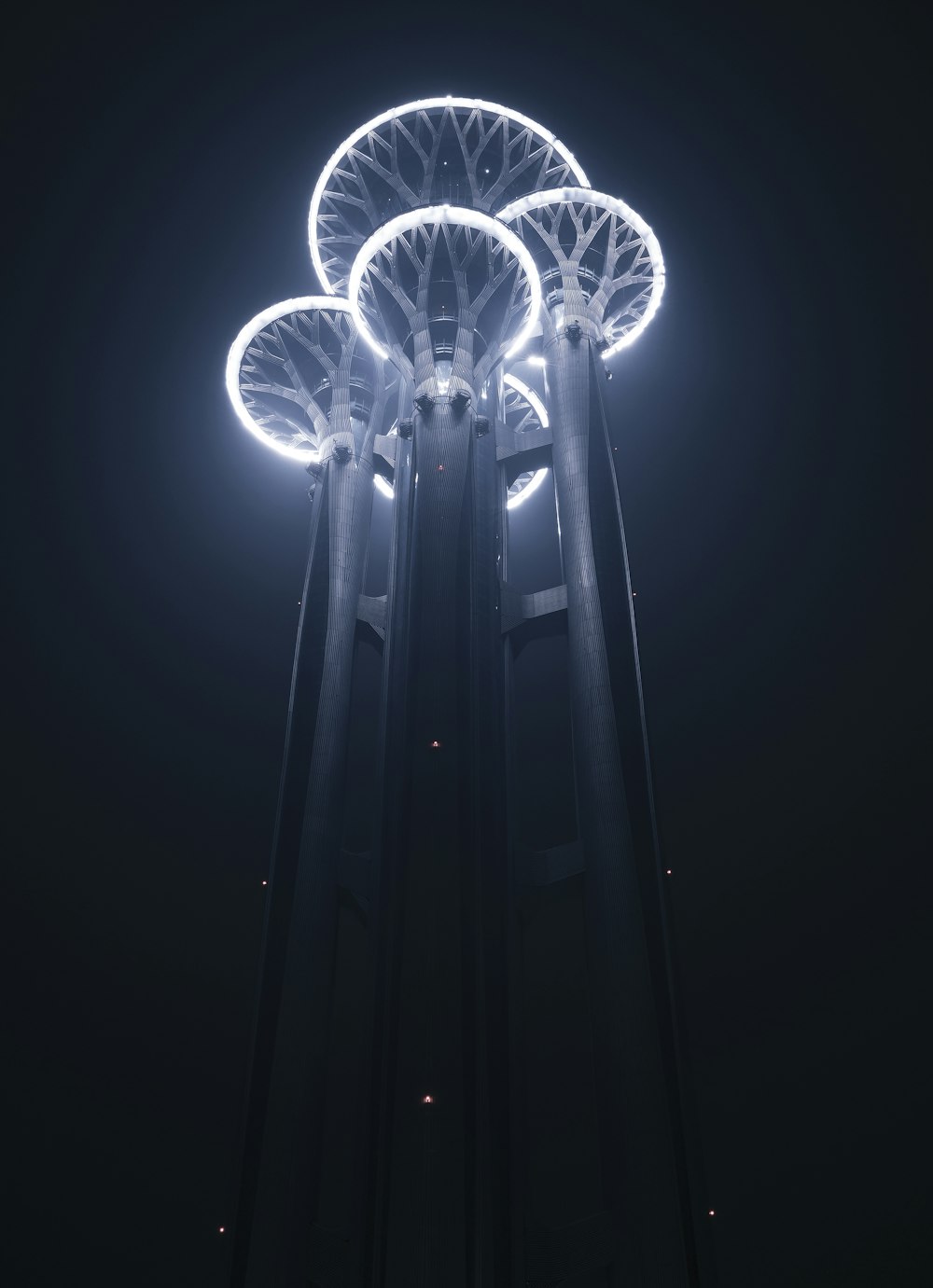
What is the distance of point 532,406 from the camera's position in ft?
145

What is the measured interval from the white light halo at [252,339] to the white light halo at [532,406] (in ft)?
26.3

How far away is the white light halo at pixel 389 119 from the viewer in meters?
39.9

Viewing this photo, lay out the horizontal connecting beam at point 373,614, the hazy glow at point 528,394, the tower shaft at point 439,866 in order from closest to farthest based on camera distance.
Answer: the tower shaft at point 439,866
the horizontal connecting beam at point 373,614
the hazy glow at point 528,394

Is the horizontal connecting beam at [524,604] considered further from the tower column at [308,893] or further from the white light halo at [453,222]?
the white light halo at [453,222]

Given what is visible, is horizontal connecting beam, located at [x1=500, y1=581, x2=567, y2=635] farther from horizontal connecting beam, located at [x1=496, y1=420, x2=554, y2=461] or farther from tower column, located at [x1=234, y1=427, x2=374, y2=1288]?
horizontal connecting beam, located at [x1=496, y1=420, x2=554, y2=461]

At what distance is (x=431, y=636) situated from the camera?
28.1 metres

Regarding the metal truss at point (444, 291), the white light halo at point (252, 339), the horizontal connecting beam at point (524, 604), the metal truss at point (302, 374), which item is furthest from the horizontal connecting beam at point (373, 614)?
the white light halo at point (252, 339)

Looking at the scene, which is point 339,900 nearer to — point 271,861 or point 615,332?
point 271,861

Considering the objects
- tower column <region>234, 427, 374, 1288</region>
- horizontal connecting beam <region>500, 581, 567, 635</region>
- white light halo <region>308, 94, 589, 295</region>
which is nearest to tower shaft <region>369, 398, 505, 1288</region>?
horizontal connecting beam <region>500, 581, 567, 635</region>

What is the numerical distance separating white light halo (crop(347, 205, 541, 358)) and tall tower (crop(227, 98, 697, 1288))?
10 cm

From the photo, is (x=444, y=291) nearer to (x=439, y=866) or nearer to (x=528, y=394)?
(x=528, y=394)

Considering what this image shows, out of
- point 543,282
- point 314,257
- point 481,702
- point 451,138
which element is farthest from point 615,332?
point 481,702

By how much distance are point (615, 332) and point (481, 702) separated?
906 inches

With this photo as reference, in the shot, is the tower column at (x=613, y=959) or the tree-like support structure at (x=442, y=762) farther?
the tower column at (x=613, y=959)
